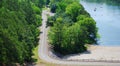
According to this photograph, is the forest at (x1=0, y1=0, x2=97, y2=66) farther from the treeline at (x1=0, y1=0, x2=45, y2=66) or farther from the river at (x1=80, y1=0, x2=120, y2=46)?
the river at (x1=80, y1=0, x2=120, y2=46)

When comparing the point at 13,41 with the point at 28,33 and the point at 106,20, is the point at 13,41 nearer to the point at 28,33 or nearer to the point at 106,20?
the point at 28,33

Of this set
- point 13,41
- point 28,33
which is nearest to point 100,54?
point 28,33

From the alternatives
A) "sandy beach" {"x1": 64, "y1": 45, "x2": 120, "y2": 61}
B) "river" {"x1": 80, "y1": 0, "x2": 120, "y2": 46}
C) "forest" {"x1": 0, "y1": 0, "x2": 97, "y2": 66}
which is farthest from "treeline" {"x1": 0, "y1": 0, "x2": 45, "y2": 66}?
"river" {"x1": 80, "y1": 0, "x2": 120, "y2": 46}

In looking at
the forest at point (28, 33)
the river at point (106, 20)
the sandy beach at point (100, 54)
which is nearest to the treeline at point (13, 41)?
the forest at point (28, 33)

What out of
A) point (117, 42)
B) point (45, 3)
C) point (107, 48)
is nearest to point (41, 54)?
point (107, 48)

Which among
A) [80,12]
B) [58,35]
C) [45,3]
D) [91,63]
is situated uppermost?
[45,3]

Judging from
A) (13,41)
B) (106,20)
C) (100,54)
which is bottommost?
(100,54)

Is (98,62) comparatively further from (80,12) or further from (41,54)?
(80,12)
